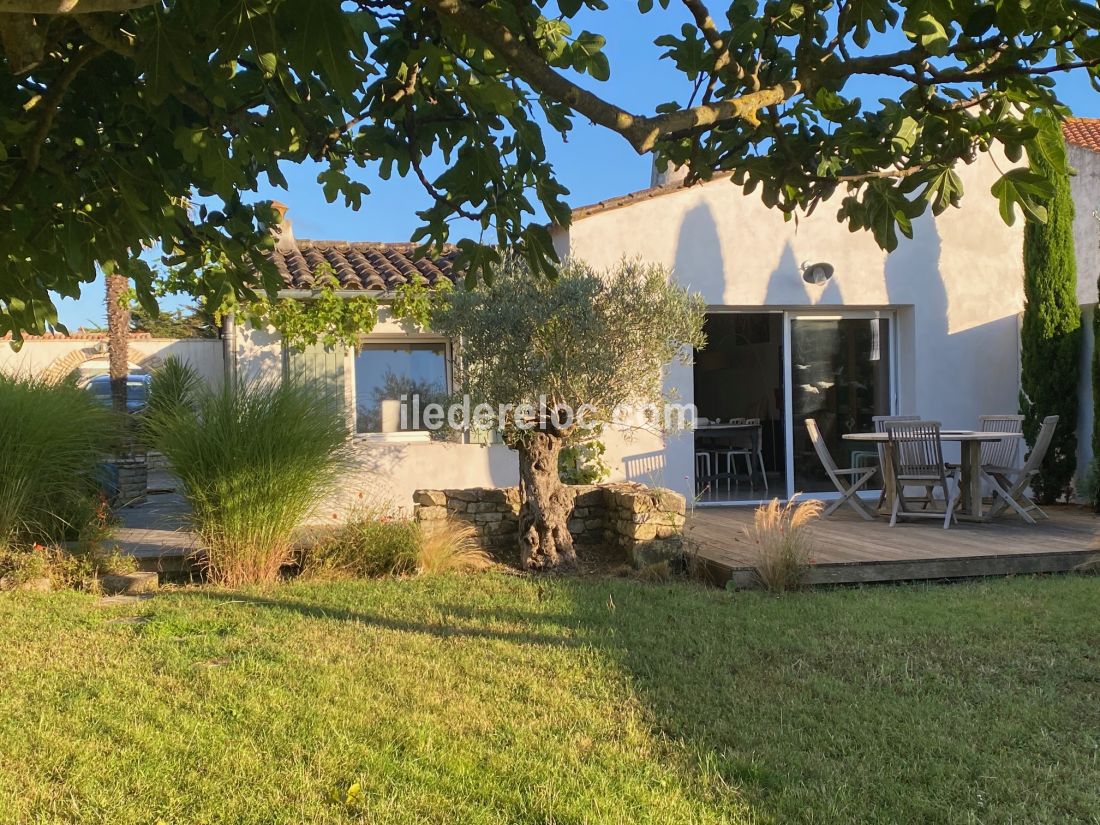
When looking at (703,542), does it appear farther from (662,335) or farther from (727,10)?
(727,10)

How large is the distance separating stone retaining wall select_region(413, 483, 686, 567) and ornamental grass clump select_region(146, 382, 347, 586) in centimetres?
126

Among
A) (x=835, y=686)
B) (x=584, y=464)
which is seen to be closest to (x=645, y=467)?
(x=584, y=464)

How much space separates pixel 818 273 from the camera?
10.7m

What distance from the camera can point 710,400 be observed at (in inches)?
603

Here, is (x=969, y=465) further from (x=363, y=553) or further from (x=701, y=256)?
(x=363, y=553)

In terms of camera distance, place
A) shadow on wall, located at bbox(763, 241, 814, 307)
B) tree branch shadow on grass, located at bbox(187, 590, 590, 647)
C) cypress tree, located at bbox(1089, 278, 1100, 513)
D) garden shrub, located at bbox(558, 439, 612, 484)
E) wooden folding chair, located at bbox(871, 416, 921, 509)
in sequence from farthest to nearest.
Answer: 1. shadow on wall, located at bbox(763, 241, 814, 307)
2. cypress tree, located at bbox(1089, 278, 1100, 513)
3. garden shrub, located at bbox(558, 439, 612, 484)
4. wooden folding chair, located at bbox(871, 416, 921, 509)
5. tree branch shadow on grass, located at bbox(187, 590, 590, 647)

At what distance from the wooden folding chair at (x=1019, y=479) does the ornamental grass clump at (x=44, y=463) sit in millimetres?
8668

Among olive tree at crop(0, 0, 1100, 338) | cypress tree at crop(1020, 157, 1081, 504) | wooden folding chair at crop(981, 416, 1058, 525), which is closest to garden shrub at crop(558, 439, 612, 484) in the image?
wooden folding chair at crop(981, 416, 1058, 525)

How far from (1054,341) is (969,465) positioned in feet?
9.96

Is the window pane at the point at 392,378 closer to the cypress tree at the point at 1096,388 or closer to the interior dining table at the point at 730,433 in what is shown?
the interior dining table at the point at 730,433

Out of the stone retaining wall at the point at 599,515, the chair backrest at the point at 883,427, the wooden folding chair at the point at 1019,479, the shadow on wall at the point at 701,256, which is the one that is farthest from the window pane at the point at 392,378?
the wooden folding chair at the point at 1019,479

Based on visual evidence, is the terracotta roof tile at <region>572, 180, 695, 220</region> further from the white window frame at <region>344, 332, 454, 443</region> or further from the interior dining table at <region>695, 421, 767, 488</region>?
the interior dining table at <region>695, 421, 767, 488</region>

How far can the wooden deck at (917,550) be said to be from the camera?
264 inches

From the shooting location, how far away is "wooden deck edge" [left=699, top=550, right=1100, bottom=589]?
662 centimetres
